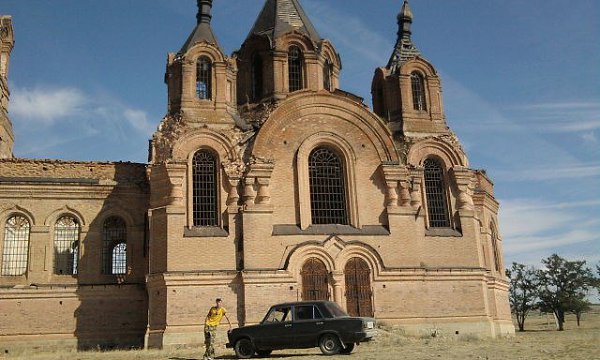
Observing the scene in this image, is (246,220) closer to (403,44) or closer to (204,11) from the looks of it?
(204,11)

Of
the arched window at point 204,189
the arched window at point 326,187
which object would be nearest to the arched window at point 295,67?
the arched window at point 326,187

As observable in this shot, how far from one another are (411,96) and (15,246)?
59.3 ft

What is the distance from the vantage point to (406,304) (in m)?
25.0

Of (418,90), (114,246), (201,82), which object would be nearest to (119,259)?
(114,246)

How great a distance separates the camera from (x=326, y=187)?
26219 mm

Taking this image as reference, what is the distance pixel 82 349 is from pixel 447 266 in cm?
1491

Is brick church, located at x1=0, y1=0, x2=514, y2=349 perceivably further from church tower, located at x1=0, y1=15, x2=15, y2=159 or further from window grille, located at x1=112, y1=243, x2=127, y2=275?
church tower, located at x1=0, y1=15, x2=15, y2=159

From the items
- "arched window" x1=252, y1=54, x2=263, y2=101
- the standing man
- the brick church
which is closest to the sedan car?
the standing man

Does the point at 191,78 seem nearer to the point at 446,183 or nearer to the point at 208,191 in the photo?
the point at 208,191

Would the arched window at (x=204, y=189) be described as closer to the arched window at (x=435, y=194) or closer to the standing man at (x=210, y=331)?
the standing man at (x=210, y=331)

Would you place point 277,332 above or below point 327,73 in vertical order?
below

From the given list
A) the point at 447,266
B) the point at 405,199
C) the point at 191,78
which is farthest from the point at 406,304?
the point at 191,78

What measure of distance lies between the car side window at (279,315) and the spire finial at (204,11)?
16.6 meters

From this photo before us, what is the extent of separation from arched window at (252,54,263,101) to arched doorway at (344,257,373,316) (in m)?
9.51
